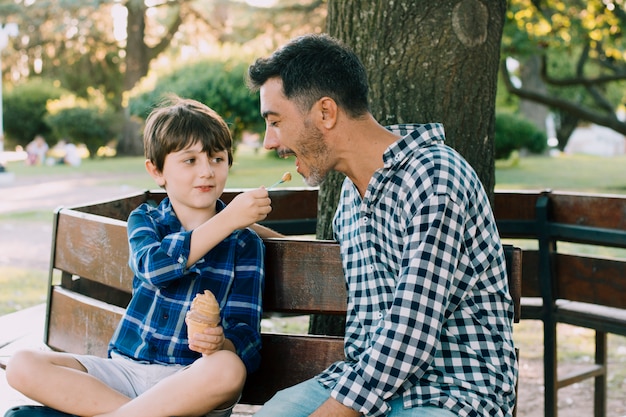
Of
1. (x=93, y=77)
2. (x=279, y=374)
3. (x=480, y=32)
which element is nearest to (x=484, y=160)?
(x=480, y=32)

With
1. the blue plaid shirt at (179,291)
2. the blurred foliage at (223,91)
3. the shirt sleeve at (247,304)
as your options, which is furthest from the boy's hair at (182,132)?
the blurred foliage at (223,91)

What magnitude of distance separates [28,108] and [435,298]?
28776 mm

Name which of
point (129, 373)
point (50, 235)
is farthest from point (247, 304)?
point (50, 235)

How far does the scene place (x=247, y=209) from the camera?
245 centimetres

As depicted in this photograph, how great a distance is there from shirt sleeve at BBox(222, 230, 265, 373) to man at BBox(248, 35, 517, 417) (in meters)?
0.17

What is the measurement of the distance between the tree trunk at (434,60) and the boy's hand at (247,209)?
1162 millimetres

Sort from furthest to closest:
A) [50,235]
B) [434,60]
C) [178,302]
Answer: [50,235], [434,60], [178,302]

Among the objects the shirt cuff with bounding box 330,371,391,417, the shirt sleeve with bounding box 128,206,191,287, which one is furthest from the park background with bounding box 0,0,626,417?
the shirt cuff with bounding box 330,371,391,417

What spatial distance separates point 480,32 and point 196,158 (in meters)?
1.38

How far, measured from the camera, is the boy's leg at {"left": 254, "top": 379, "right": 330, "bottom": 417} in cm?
232

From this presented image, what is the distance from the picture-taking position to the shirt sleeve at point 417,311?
2049mm

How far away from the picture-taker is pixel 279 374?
2.71m

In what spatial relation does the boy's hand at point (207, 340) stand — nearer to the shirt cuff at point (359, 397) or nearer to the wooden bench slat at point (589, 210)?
Answer: the shirt cuff at point (359, 397)

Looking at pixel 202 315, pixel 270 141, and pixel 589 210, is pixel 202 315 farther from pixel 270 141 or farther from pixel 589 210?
pixel 589 210
